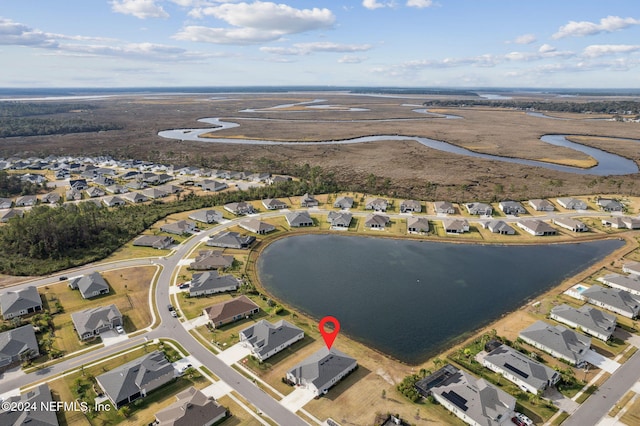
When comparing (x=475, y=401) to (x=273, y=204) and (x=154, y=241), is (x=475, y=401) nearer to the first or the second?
(x=154, y=241)

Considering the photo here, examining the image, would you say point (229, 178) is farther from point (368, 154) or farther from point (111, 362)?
point (111, 362)

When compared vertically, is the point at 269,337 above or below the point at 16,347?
above

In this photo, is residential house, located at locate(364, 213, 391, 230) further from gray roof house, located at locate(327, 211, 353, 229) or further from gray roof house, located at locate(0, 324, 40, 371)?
gray roof house, located at locate(0, 324, 40, 371)

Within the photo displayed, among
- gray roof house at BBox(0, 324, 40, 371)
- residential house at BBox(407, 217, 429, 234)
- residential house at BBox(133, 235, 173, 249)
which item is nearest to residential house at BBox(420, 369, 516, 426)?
residential house at BBox(407, 217, 429, 234)

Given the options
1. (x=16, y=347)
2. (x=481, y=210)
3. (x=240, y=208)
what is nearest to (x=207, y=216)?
(x=240, y=208)

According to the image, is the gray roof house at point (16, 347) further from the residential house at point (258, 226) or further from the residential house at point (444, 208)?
the residential house at point (444, 208)

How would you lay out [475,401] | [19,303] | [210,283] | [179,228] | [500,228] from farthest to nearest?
1. [500,228]
2. [179,228]
3. [210,283]
4. [19,303]
5. [475,401]
